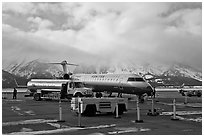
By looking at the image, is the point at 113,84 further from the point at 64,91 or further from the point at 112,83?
the point at 64,91

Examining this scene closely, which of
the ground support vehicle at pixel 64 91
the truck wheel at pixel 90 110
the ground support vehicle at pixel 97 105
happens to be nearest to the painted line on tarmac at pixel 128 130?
the ground support vehicle at pixel 97 105

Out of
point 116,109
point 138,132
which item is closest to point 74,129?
point 138,132

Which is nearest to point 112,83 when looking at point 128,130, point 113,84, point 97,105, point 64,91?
point 113,84

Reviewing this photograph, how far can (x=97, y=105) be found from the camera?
646 inches

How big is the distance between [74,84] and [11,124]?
19064 mm

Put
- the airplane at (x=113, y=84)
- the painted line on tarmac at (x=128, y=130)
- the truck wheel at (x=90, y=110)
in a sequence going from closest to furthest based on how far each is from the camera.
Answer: the painted line on tarmac at (x=128, y=130), the truck wheel at (x=90, y=110), the airplane at (x=113, y=84)

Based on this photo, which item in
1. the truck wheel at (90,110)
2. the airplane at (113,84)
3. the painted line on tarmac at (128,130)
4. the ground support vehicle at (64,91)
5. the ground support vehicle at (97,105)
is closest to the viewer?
the painted line on tarmac at (128,130)

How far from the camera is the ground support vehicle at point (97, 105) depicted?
52.6 feet

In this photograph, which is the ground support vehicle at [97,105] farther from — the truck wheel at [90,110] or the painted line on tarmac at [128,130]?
the painted line on tarmac at [128,130]

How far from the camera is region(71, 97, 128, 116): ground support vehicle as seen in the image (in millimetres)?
16047

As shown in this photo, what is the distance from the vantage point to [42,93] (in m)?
36.2

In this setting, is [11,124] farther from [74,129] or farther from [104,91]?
[104,91]

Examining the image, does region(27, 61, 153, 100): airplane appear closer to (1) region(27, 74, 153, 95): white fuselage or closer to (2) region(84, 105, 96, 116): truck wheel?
(1) region(27, 74, 153, 95): white fuselage

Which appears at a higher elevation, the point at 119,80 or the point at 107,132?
the point at 119,80
